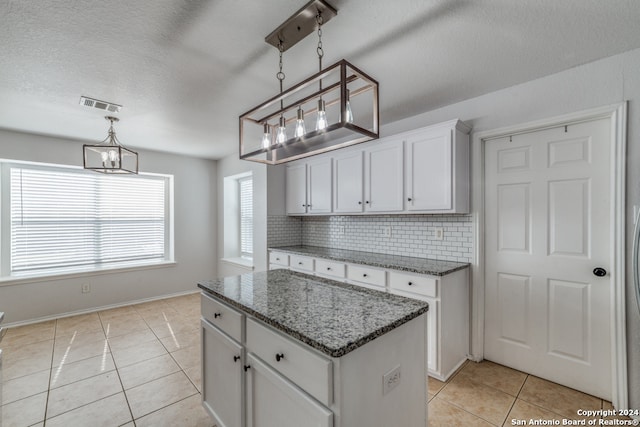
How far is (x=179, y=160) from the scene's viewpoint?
484cm

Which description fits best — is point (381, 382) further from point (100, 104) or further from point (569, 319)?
point (100, 104)

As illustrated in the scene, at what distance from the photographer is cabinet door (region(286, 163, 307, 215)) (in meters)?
3.95

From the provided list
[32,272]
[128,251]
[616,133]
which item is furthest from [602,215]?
[32,272]

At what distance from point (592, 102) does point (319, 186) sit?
2629 mm

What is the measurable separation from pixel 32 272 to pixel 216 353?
3.78 m

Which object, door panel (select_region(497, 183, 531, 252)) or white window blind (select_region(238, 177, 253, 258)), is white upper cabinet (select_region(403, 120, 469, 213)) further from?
white window blind (select_region(238, 177, 253, 258))

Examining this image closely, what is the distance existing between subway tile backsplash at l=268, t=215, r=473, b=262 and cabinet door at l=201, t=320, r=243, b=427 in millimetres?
2106

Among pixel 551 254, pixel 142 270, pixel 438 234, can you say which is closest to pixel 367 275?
pixel 438 234

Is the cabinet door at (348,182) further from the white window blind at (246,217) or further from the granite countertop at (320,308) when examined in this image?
the white window blind at (246,217)

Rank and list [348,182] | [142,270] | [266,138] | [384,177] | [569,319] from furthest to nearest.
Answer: [142,270]
[348,182]
[384,177]
[569,319]
[266,138]

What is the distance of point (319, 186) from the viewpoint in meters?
3.73

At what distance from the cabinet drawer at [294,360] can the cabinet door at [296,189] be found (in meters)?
2.64

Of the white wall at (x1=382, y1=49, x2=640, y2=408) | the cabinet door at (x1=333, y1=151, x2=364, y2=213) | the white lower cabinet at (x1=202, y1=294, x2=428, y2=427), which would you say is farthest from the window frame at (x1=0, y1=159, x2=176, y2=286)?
the white wall at (x1=382, y1=49, x2=640, y2=408)

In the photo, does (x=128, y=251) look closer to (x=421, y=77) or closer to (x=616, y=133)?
(x=421, y=77)
